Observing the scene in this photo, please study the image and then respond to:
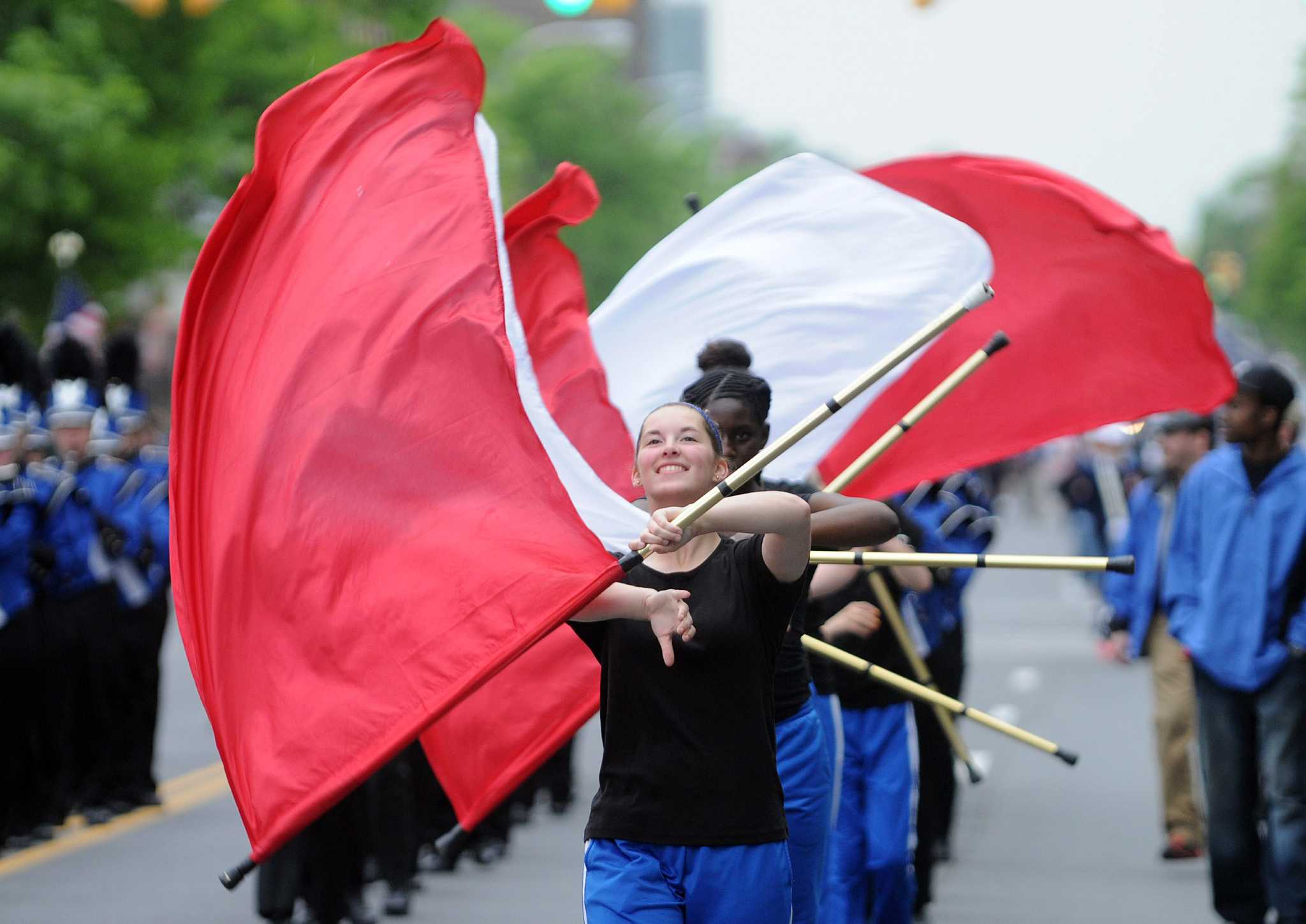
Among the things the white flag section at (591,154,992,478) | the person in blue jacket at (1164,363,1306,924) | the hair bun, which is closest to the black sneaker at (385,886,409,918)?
the white flag section at (591,154,992,478)

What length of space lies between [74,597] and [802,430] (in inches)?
303

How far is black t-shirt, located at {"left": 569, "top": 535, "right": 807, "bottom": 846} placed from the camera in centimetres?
466

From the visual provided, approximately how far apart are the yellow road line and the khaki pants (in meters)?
4.73

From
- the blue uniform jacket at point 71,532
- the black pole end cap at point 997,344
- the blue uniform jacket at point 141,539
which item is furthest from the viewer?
the blue uniform jacket at point 141,539

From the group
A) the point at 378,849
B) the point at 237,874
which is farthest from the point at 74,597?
the point at 237,874

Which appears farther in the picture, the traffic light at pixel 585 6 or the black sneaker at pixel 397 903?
the traffic light at pixel 585 6

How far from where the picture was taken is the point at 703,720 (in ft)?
15.3

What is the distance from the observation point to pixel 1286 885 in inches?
313

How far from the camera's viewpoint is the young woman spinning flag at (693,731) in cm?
466

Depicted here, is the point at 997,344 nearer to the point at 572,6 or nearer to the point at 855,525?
the point at 855,525

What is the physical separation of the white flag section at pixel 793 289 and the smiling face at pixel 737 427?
1.26 metres

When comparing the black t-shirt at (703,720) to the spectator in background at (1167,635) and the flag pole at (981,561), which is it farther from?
the spectator in background at (1167,635)

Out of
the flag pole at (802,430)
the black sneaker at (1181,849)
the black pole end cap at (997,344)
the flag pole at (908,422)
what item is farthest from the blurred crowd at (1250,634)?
the flag pole at (802,430)

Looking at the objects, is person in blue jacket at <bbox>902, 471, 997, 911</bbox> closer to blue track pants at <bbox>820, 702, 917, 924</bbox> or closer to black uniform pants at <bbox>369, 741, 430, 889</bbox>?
blue track pants at <bbox>820, 702, 917, 924</bbox>
